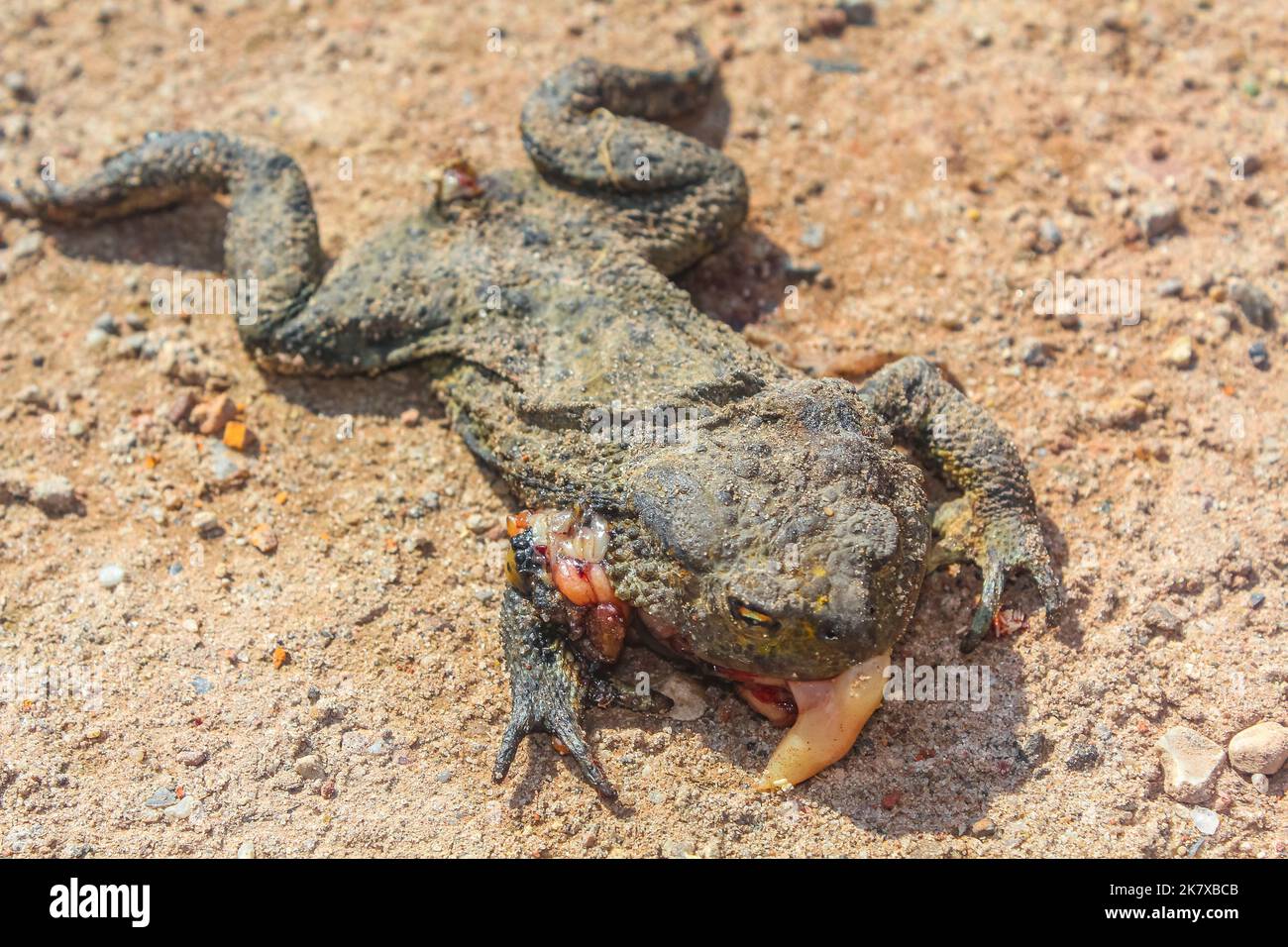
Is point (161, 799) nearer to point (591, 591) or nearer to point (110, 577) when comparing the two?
point (110, 577)

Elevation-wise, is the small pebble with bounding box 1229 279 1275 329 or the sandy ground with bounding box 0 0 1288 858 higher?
the small pebble with bounding box 1229 279 1275 329

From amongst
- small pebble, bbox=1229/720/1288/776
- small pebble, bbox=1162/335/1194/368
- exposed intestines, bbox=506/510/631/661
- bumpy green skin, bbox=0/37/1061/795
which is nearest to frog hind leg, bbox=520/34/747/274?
bumpy green skin, bbox=0/37/1061/795

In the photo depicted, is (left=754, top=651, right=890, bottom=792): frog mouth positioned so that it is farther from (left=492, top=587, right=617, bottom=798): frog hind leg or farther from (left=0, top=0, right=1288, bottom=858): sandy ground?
(left=492, top=587, right=617, bottom=798): frog hind leg

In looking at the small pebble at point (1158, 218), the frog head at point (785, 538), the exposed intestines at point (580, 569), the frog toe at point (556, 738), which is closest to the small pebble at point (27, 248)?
the exposed intestines at point (580, 569)

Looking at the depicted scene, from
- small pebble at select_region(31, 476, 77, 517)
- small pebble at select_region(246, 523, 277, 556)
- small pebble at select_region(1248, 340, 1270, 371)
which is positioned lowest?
small pebble at select_region(31, 476, 77, 517)

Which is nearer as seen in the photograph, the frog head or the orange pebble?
the frog head

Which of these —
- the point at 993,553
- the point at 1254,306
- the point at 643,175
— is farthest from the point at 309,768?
the point at 1254,306

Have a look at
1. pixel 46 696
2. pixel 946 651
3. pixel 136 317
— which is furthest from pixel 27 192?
pixel 946 651
